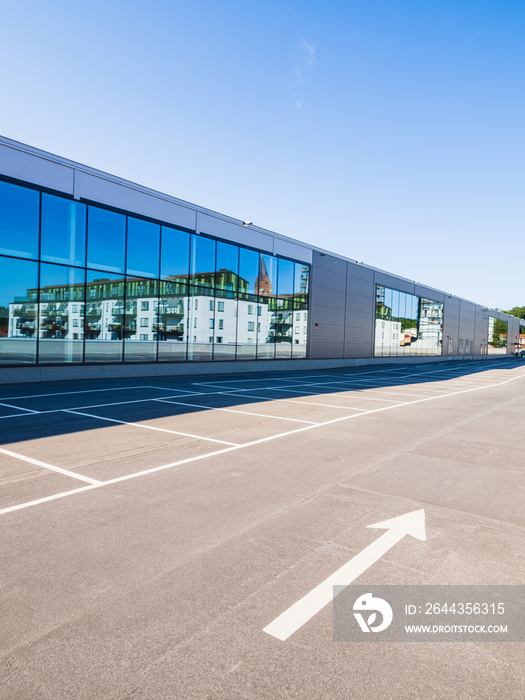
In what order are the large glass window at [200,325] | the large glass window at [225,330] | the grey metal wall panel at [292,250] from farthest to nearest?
the grey metal wall panel at [292,250] → the large glass window at [225,330] → the large glass window at [200,325]

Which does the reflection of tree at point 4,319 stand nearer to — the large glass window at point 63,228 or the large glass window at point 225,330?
the large glass window at point 63,228

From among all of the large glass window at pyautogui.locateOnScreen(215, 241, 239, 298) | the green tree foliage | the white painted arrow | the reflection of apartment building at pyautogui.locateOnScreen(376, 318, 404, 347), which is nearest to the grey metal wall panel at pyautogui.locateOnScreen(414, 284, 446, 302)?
the reflection of apartment building at pyautogui.locateOnScreen(376, 318, 404, 347)

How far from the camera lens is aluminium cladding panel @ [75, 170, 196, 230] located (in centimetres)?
1903

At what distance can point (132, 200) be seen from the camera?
20922 millimetres

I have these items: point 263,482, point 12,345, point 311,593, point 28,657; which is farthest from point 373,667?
point 12,345

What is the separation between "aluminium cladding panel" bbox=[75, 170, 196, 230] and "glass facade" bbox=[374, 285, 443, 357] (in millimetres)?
24174

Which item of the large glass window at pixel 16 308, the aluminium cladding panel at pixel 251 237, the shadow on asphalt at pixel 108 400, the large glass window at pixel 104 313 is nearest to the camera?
the shadow on asphalt at pixel 108 400

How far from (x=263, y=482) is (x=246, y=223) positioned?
73.0 feet

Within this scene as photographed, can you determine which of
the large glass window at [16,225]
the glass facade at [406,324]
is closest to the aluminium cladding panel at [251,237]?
the large glass window at [16,225]

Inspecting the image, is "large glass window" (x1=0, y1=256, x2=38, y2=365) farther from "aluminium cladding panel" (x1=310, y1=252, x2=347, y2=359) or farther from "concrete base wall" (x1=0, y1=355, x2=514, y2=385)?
"aluminium cladding panel" (x1=310, y1=252, x2=347, y2=359)

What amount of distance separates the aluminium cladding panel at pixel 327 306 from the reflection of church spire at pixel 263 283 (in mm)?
4740

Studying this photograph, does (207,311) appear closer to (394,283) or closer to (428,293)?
(394,283)

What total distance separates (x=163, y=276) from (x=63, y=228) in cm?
771

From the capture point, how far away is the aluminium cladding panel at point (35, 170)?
54.0ft
